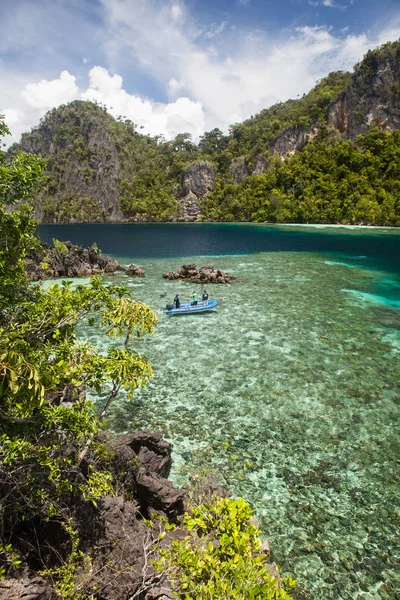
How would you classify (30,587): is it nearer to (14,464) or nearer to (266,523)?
(14,464)

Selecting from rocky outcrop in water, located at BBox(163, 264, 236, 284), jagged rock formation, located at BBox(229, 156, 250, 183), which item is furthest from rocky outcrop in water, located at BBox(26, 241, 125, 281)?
jagged rock formation, located at BBox(229, 156, 250, 183)

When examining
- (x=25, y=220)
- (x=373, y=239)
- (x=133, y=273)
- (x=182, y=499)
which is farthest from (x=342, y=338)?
(x=373, y=239)

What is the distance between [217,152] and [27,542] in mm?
205159

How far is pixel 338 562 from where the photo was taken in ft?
29.0

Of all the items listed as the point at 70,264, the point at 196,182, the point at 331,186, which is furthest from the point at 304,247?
the point at 196,182

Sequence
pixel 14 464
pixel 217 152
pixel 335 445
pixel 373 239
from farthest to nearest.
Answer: pixel 217 152, pixel 373 239, pixel 335 445, pixel 14 464

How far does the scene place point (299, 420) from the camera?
1473 cm

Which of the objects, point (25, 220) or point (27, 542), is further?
point (25, 220)

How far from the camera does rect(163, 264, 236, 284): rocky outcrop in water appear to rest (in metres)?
39.5

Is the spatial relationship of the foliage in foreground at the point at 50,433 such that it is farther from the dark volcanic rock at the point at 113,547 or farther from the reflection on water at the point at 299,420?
the reflection on water at the point at 299,420

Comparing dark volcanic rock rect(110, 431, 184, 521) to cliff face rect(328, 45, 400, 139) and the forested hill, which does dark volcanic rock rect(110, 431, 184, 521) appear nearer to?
the forested hill

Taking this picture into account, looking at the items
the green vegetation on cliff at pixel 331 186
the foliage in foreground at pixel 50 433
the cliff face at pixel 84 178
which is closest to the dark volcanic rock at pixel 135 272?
the foliage in foreground at pixel 50 433

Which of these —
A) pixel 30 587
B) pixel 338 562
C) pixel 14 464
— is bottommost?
pixel 338 562

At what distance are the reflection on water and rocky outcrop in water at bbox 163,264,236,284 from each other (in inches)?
409
